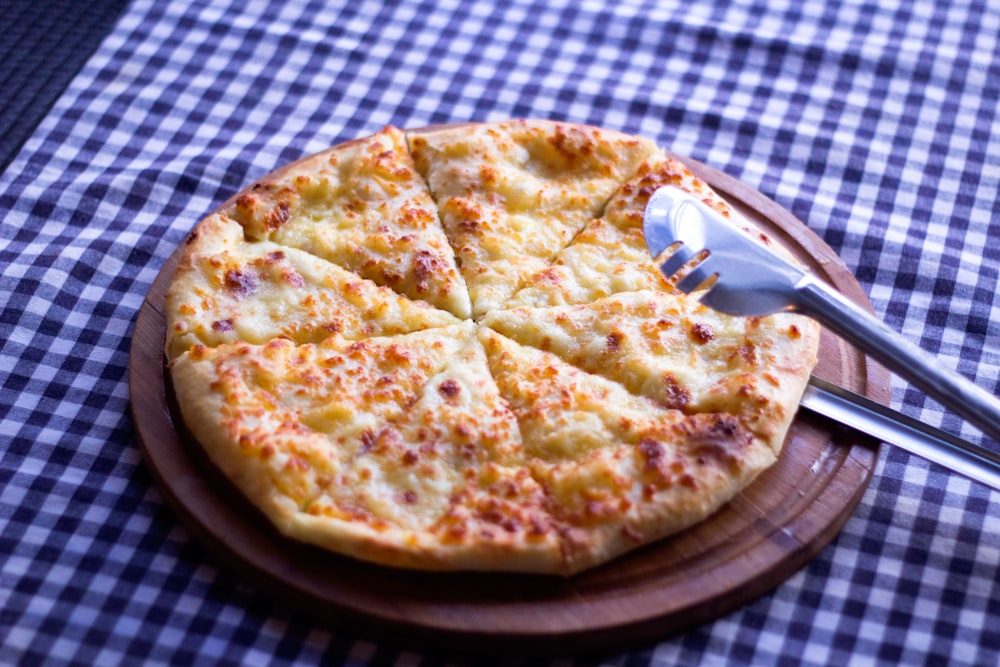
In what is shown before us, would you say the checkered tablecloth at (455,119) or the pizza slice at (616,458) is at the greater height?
the pizza slice at (616,458)

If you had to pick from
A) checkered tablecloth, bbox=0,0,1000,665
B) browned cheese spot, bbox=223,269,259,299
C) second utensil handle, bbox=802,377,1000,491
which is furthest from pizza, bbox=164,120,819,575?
checkered tablecloth, bbox=0,0,1000,665

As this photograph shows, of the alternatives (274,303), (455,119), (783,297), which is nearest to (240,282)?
(274,303)

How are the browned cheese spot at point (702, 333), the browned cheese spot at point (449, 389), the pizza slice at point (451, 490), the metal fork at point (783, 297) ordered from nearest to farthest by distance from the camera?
the pizza slice at point (451, 490) → the metal fork at point (783, 297) → the browned cheese spot at point (449, 389) → the browned cheese spot at point (702, 333)

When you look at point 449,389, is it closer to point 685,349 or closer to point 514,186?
point 685,349

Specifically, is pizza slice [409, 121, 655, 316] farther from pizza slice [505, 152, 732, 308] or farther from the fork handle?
the fork handle

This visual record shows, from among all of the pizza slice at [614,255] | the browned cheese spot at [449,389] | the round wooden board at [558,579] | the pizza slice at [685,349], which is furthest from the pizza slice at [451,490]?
the pizza slice at [614,255]

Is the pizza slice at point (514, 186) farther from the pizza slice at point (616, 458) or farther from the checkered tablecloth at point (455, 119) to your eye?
the checkered tablecloth at point (455, 119)

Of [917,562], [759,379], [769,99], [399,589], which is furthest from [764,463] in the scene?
[769,99]
